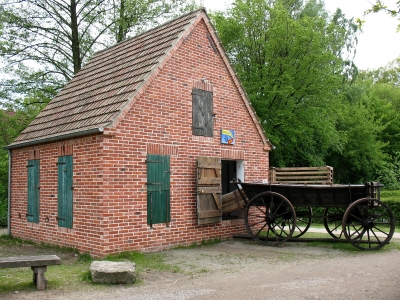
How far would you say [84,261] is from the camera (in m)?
9.29

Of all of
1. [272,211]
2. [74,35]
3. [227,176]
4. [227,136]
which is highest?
[74,35]

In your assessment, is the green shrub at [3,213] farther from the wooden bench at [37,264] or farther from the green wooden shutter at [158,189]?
the wooden bench at [37,264]

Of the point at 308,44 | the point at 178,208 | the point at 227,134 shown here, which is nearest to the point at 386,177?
the point at 308,44

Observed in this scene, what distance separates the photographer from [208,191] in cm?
1138

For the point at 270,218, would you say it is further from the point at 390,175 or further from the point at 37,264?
the point at 390,175

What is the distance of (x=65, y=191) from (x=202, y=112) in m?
3.94

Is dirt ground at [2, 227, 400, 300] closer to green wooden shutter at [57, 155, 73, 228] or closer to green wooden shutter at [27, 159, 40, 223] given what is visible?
A: green wooden shutter at [57, 155, 73, 228]

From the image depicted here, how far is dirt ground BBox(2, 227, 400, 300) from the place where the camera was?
21.4 feet

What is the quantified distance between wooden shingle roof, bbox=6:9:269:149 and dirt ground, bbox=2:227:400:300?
3.21 m

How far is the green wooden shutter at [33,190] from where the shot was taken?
11.9 m

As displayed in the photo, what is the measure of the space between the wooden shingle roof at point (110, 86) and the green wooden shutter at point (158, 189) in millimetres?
1459

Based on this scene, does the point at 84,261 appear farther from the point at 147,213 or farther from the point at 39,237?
the point at 39,237

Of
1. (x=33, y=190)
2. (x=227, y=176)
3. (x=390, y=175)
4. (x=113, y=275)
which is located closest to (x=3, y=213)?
(x=33, y=190)

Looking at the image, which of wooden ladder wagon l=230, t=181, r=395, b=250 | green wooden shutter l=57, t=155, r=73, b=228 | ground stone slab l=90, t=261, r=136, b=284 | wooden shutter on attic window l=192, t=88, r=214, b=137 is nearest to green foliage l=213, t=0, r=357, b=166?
wooden shutter on attic window l=192, t=88, r=214, b=137
